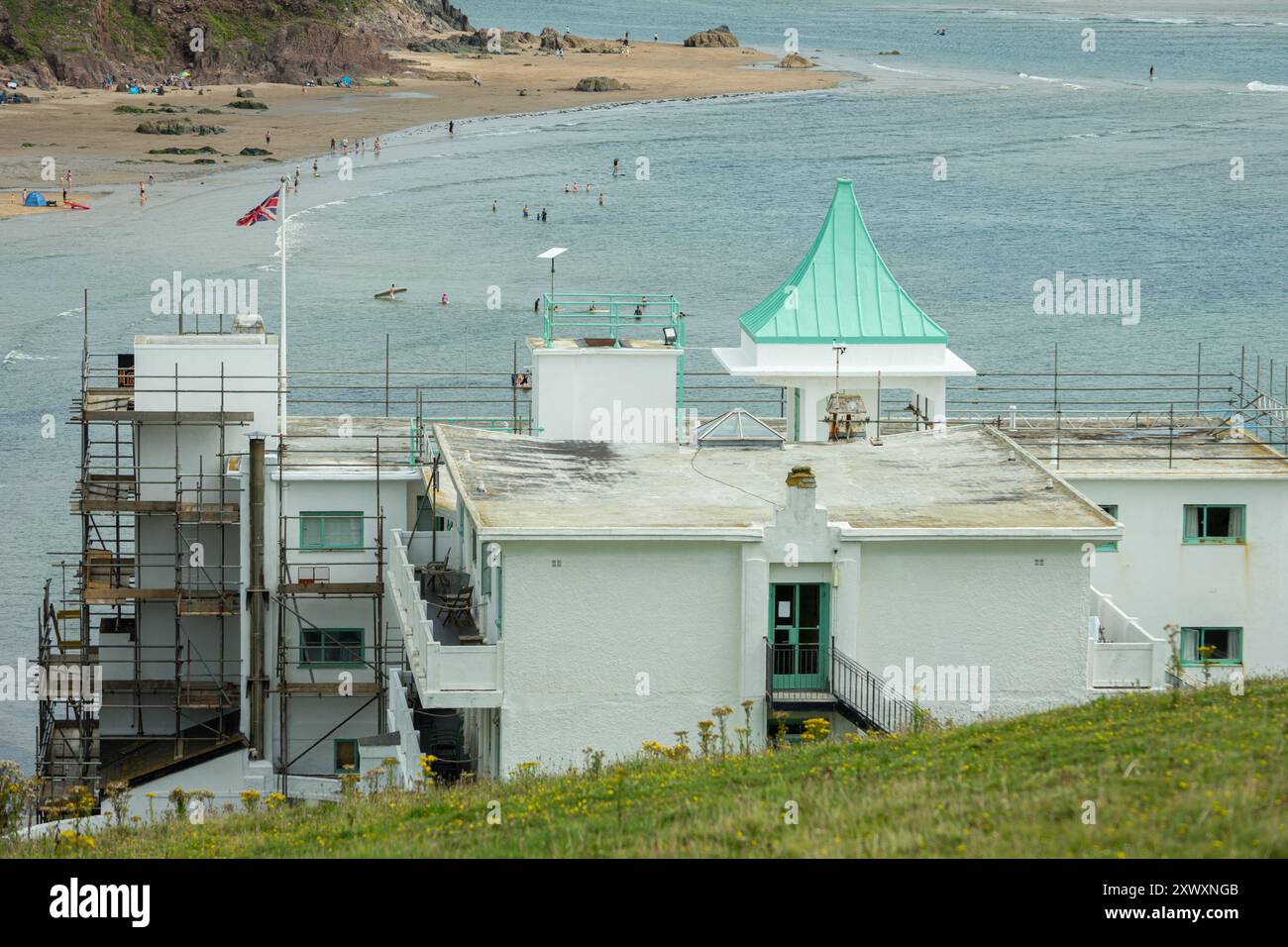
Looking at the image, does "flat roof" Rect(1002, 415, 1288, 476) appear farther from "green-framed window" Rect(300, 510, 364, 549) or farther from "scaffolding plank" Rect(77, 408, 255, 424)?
"scaffolding plank" Rect(77, 408, 255, 424)

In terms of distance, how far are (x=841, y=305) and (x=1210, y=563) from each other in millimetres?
11926

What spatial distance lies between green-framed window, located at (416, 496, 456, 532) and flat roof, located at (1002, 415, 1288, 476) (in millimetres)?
13659

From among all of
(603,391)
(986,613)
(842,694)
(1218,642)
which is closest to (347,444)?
(603,391)

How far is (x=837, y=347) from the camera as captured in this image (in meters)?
51.2

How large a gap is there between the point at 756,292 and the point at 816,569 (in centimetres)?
9726

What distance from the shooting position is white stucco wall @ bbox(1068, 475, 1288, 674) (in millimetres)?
46562

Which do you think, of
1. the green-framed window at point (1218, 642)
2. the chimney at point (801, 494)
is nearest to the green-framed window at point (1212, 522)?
the green-framed window at point (1218, 642)

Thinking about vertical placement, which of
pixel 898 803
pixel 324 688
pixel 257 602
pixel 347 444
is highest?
pixel 347 444

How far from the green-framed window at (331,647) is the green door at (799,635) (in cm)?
1612

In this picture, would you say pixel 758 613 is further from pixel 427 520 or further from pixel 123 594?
pixel 123 594

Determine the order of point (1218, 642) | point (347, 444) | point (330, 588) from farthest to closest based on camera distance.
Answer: point (347, 444) < point (330, 588) < point (1218, 642)

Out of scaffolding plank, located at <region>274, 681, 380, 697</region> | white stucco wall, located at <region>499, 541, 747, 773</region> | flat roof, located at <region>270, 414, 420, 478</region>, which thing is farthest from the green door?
scaffolding plank, located at <region>274, 681, 380, 697</region>

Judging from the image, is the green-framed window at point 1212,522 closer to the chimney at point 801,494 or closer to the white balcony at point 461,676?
the chimney at point 801,494
